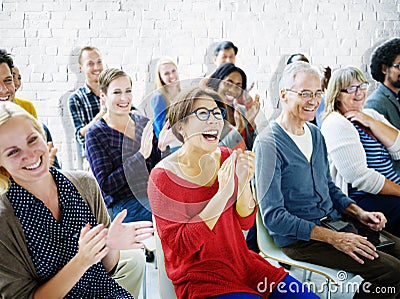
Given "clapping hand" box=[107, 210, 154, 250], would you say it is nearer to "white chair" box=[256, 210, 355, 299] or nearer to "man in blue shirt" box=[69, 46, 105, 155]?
"white chair" box=[256, 210, 355, 299]

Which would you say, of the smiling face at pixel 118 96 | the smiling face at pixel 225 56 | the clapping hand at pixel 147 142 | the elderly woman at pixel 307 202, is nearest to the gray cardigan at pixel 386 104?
the elderly woman at pixel 307 202

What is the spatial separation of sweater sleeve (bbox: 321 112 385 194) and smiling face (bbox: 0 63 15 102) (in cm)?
127

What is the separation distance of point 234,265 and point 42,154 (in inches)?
23.6

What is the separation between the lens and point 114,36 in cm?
332

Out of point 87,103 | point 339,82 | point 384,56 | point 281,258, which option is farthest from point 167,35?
point 281,258

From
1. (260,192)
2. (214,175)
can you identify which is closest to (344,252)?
(260,192)

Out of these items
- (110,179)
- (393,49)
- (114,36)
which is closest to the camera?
(110,179)

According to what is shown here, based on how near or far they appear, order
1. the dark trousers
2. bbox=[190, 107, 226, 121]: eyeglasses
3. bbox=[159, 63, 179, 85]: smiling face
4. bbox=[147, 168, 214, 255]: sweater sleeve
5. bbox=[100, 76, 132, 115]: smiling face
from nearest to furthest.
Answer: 1. bbox=[190, 107, 226, 121]: eyeglasses
2. bbox=[147, 168, 214, 255]: sweater sleeve
3. the dark trousers
4. bbox=[100, 76, 132, 115]: smiling face
5. bbox=[159, 63, 179, 85]: smiling face

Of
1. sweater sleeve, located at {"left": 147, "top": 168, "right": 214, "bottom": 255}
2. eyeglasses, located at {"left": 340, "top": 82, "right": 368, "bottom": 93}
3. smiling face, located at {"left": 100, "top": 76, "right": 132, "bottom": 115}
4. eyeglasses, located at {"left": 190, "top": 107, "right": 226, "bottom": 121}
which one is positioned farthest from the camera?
eyeglasses, located at {"left": 340, "top": 82, "right": 368, "bottom": 93}

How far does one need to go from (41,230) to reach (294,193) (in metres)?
0.86

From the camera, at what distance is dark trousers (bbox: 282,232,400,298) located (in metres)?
1.57

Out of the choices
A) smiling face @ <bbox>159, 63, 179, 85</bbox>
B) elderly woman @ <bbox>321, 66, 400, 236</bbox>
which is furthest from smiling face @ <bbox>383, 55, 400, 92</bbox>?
smiling face @ <bbox>159, 63, 179, 85</bbox>

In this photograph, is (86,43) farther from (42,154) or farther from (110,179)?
(42,154)

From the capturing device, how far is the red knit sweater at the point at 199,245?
1.24m
